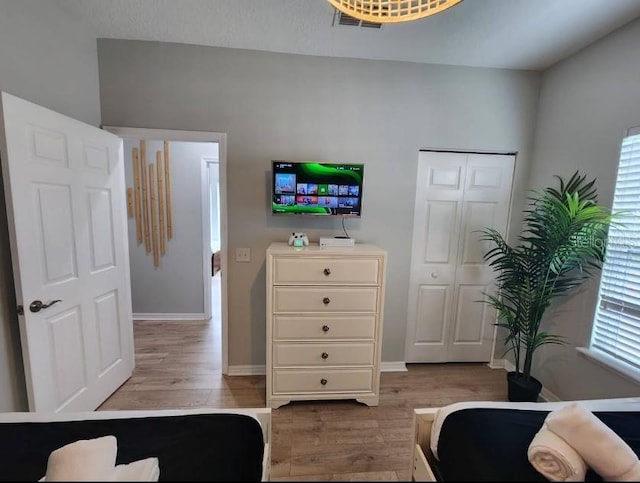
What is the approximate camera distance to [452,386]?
2404 mm

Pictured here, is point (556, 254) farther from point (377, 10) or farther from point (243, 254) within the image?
point (243, 254)

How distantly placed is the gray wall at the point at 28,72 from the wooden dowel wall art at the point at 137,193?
4.47 feet

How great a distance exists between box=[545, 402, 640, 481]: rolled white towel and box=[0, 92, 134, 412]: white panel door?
8.01ft

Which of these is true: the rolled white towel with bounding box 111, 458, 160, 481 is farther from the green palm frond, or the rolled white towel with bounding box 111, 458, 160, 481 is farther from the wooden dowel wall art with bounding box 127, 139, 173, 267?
the wooden dowel wall art with bounding box 127, 139, 173, 267

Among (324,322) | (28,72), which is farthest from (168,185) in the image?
(324,322)

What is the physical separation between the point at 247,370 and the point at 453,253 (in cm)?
214

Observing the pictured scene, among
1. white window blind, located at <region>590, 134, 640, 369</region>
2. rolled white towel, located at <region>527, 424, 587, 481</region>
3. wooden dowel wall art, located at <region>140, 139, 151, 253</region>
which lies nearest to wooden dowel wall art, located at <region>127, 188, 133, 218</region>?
wooden dowel wall art, located at <region>140, 139, 151, 253</region>

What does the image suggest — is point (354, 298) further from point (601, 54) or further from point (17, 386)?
point (601, 54)

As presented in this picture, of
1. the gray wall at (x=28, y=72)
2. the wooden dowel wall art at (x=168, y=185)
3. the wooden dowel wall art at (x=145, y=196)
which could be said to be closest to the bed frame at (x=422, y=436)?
the gray wall at (x=28, y=72)

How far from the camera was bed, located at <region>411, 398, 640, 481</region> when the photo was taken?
97 cm

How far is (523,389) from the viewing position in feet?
6.75

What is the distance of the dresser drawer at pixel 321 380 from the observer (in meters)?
2.07

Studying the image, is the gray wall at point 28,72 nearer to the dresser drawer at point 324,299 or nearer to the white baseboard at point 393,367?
the dresser drawer at point 324,299

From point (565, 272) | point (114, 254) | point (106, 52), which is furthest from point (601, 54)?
point (114, 254)
